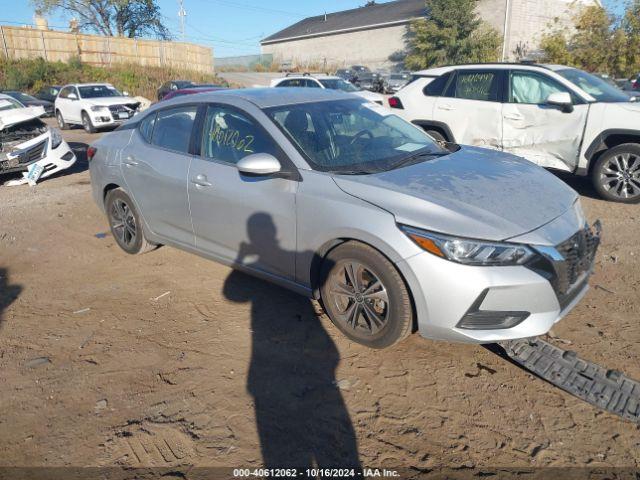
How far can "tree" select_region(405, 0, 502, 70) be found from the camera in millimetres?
37344

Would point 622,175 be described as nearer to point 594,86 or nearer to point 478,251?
point 594,86

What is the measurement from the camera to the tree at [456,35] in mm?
37344

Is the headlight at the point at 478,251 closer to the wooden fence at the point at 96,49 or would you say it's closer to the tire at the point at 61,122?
the tire at the point at 61,122

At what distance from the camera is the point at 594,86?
23.2 ft

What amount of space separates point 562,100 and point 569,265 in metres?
4.46

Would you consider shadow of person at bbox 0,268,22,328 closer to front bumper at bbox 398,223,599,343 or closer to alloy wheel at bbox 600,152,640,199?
front bumper at bbox 398,223,599,343

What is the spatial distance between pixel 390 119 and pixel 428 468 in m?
2.99

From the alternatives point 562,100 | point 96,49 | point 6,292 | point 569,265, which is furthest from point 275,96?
point 96,49

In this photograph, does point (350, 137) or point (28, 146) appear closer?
point (350, 137)

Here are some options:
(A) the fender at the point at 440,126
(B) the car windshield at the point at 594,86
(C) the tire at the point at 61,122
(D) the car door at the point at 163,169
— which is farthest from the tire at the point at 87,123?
(B) the car windshield at the point at 594,86

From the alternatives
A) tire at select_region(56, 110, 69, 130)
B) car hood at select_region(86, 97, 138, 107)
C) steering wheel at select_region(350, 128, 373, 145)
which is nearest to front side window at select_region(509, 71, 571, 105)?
steering wheel at select_region(350, 128, 373, 145)

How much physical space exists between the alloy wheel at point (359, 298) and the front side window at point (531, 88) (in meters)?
5.17

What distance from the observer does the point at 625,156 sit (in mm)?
6422

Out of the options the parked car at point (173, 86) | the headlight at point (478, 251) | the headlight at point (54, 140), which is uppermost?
the parked car at point (173, 86)
